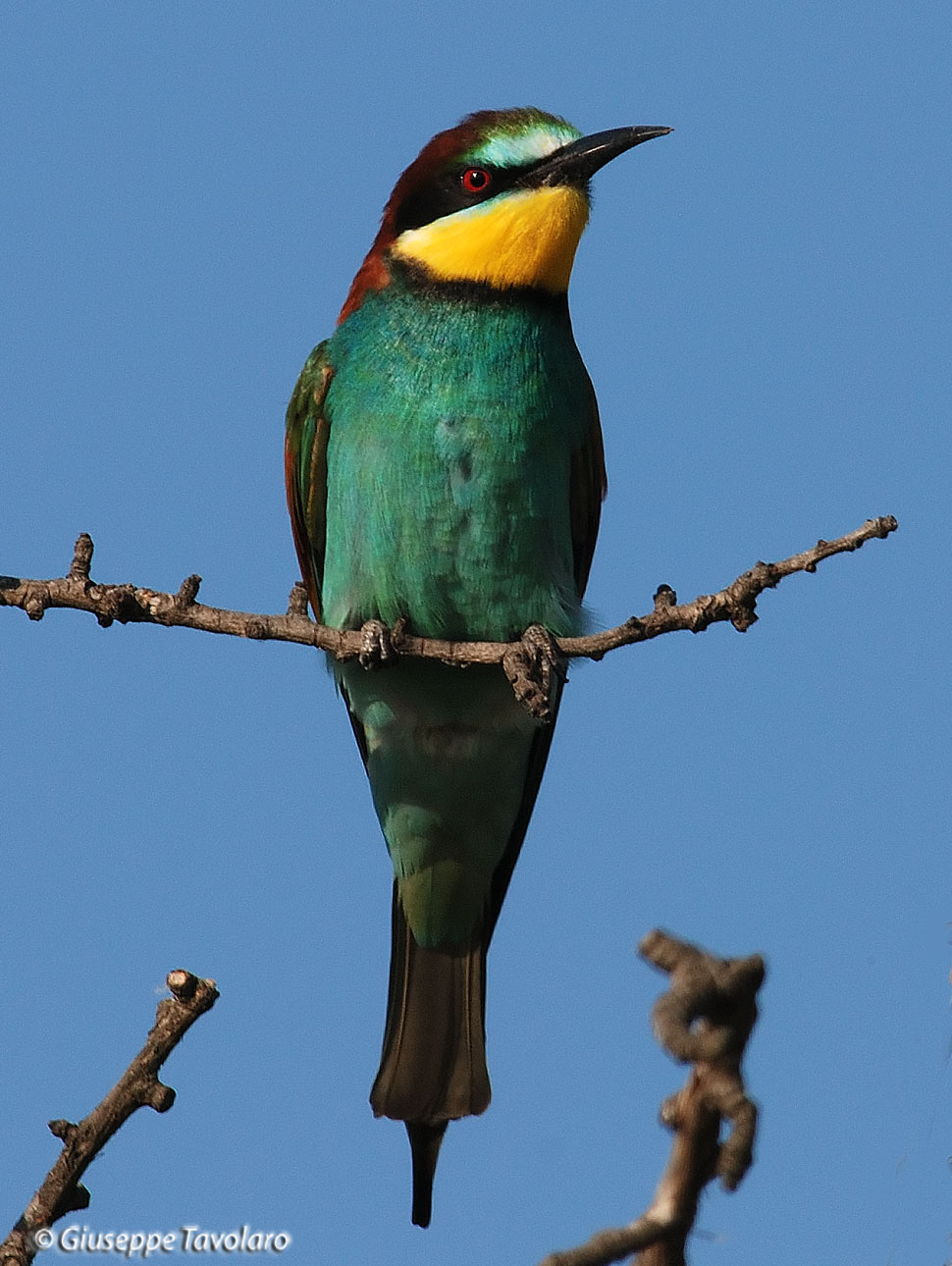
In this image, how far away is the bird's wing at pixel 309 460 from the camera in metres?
4.19

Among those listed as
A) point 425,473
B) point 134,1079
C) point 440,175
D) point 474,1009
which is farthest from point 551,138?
point 134,1079

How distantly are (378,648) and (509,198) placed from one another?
1.21 m

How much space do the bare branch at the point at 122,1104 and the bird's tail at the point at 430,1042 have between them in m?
1.84

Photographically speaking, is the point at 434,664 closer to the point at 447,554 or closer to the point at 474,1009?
the point at 447,554

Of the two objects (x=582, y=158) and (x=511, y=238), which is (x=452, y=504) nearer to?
(x=511, y=238)

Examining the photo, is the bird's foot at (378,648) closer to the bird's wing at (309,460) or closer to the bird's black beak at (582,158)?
the bird's wing at (309,460)

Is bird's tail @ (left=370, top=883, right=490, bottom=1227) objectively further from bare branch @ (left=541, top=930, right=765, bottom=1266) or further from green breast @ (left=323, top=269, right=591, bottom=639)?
bare branch @ (left=541, top=930, right=765, bottom=1266)

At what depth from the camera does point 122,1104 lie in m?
A: 2.14

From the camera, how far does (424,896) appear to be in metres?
4.32

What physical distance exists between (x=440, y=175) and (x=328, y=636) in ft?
4.62

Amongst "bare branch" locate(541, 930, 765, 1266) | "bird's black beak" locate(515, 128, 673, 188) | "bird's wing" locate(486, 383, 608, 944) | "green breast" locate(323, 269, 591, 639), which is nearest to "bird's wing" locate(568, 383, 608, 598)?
"bird's wing" locate(486, 383, 608, 944)

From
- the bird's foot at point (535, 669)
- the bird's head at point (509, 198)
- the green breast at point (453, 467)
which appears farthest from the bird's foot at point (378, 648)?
the bird's head at point (509, 198)

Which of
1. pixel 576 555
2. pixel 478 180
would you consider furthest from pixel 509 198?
pixel 576 555

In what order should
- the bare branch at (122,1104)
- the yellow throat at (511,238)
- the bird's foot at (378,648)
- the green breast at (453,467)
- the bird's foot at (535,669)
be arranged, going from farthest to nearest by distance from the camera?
the yellow throat at (511,238), the green breast at (453,467), the bird's foot at (378,648), the bird's foot at (535,669), the bare branch at (122,1104)
